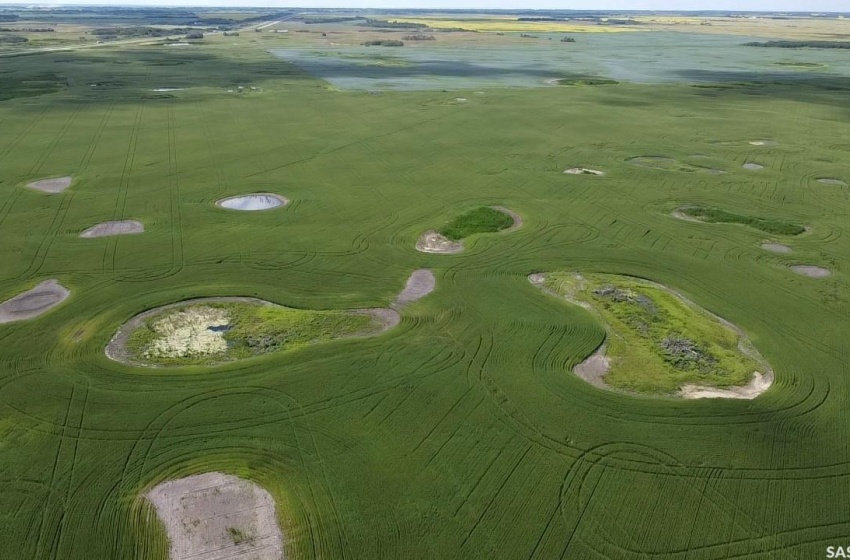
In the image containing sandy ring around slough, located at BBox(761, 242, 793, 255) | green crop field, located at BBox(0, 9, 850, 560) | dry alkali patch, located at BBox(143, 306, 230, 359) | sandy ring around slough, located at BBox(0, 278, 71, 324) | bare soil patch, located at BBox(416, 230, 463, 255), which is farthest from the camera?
bare soil patch, located at BBox(416, 230, 463, 255)

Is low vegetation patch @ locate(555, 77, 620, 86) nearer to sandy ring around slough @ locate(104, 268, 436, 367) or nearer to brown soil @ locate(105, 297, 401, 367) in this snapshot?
sandy ring around slough @ locate(104, 268, 436, 367)

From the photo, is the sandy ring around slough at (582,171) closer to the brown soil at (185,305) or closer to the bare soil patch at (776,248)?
the bare soil patch at (776,248)

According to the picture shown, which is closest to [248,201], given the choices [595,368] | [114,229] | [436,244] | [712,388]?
[114,229]

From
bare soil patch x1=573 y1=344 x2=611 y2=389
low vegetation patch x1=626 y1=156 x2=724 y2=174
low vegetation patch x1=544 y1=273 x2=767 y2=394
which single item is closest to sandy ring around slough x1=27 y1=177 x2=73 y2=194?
low vegetation patch x1=544 y1=273 x2=767 y2=394

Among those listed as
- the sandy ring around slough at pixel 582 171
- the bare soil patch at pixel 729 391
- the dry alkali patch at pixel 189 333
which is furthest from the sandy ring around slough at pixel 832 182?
the dry alkali patch at pixel 189 333

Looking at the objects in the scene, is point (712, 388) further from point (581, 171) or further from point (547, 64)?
point (547, 64)

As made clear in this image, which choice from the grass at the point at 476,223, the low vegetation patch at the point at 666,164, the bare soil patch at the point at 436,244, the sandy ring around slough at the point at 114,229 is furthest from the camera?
the low vegetation patch at the point at 666,164

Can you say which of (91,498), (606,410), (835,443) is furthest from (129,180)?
(835,443)
